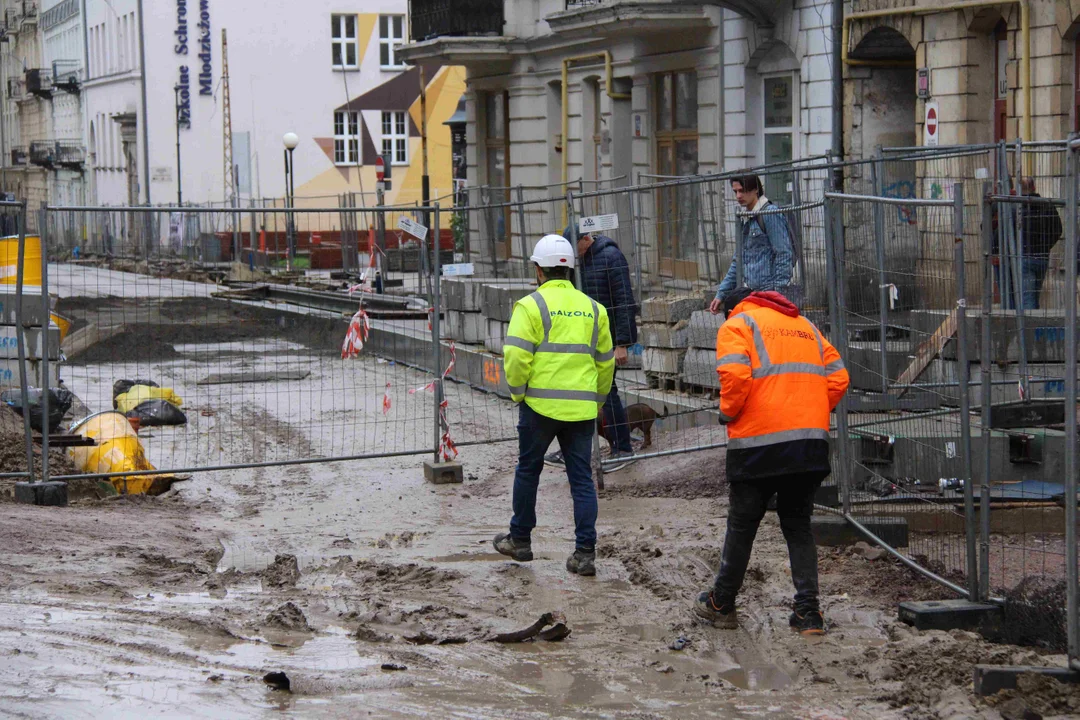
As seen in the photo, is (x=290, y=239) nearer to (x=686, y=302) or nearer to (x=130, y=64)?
(x=686, y=302)

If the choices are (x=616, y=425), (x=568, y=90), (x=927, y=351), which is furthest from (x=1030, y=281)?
(x=568, y=90)

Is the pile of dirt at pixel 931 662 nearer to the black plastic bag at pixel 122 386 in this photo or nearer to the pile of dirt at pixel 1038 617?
the pile of dirt at pixel 1038 617

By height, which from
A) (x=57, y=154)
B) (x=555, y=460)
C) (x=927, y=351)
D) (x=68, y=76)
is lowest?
(x=555, y=460)

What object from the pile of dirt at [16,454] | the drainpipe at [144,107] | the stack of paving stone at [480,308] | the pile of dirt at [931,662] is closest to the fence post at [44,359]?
the pile of dirt at [16,454]

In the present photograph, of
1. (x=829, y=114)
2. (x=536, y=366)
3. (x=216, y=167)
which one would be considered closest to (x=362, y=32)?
(x=216, y=167)

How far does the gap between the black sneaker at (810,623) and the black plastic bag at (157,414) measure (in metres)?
8.48

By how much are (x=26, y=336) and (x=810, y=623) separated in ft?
24.5

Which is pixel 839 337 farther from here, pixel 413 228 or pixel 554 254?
pixel 413 228

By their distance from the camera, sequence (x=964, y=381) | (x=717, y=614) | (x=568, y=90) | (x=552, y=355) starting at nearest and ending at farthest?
(x=964, y=381), (x=717, y=614), (x=552, y=355), (x=568, y=90)

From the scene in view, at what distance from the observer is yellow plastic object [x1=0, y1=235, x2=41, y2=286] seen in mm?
10734

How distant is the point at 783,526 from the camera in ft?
21.6

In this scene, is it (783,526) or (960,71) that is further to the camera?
(960,71)

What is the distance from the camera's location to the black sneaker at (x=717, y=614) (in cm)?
654

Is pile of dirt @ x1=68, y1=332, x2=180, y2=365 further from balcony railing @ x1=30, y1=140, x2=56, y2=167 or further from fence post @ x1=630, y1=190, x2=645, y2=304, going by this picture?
balcony railing @ x1=30, y1=140, x2=56, y2=167
